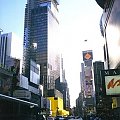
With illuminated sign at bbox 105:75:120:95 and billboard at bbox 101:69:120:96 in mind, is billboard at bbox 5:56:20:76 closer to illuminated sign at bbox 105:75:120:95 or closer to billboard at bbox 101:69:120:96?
billboard at bbox 101:69:120:96

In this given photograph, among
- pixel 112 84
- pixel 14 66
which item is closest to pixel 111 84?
pixel 112 84

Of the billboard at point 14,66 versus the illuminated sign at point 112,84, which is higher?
the billboard at point 14,66

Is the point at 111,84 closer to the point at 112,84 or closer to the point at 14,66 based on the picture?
the point at 112,84

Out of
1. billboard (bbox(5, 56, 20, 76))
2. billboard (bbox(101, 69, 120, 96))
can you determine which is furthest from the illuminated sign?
billboard (bbox(5, 56, 20, 76))

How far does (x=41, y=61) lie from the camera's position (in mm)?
196375

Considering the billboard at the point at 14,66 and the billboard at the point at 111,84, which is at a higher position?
the billboard at the point at 14,66

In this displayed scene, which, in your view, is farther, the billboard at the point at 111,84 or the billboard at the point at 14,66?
the billboard at the point at 14,66

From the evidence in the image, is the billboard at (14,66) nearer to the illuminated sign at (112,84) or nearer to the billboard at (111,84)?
the billboard at (111,84)

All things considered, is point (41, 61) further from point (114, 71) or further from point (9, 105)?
point (9, 105)

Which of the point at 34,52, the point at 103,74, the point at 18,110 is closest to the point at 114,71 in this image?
the point at 103,74

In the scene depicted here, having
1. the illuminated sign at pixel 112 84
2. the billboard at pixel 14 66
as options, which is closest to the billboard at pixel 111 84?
the illuminated sign at pixel 112 84

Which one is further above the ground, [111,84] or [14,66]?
[14,66]

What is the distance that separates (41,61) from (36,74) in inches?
2745

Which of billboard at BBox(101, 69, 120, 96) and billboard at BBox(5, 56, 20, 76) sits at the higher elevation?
billboard at BBox(5, 56, 20, 76)
